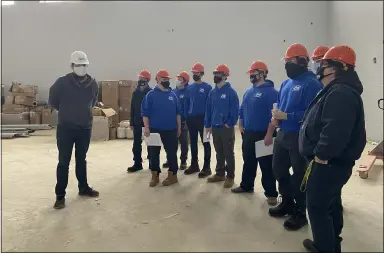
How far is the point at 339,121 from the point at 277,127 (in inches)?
39.7

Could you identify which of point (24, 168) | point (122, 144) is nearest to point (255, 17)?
point (122, 144)

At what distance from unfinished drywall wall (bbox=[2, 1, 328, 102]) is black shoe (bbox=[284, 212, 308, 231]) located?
7.13 metres

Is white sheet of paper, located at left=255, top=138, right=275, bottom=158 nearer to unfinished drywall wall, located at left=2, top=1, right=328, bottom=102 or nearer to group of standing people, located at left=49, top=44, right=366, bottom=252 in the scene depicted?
group of standing people, located at left=49, top=44, right=366, bottom=252

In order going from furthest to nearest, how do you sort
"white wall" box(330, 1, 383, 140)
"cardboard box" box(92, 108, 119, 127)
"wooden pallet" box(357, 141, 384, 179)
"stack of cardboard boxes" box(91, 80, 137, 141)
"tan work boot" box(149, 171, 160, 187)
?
"stack of cardboard boxes" box(91, 80, 137, 141) < "cardboard box" box(92, 108, 119, 127) < "white wall" box(330, 1, 383, 140) < "wooden pallet" box(357, 141, 384, 179) < "tan work boot" box(149, 171, 160, 187)

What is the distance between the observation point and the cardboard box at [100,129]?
7.30m

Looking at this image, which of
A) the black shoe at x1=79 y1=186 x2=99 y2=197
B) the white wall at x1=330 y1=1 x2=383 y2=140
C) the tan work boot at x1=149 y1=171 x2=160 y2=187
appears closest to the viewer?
the black shoe at x1=79 y1=186 x2=99 y2=197

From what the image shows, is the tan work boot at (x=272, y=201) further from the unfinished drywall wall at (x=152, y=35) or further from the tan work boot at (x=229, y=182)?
the unfinished drywall wall at (x=152, y=35)

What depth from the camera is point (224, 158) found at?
393cm

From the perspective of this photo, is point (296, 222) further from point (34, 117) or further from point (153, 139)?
point (34, 117)

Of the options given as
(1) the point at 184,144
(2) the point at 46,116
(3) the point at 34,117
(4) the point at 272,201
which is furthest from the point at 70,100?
(2) the point at 46,116

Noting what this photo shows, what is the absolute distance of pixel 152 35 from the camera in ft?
32.0

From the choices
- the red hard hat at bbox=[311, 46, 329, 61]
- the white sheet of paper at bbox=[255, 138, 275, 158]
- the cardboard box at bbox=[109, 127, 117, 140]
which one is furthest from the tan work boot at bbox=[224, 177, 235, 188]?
the cardboard box at bbox=[109, 127, 117, 140]

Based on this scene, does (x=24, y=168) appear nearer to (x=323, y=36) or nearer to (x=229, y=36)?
(x=229, y=36)

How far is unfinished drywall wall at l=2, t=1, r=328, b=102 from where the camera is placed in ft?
30.7
